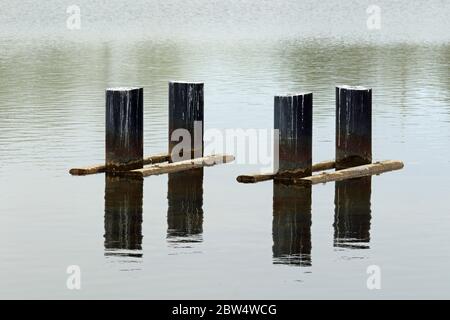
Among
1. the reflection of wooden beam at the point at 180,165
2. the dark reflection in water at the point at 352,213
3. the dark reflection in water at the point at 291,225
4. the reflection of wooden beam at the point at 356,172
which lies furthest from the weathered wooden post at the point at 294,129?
the reflection of wooden beam at the point at 180,165

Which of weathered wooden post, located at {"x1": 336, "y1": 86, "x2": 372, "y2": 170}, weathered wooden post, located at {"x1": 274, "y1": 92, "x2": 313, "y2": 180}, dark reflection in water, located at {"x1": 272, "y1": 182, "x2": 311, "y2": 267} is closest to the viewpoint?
dark reflection in water, located at {"x1": 272, "y1": 182, "x2": 311, "y2": 267}

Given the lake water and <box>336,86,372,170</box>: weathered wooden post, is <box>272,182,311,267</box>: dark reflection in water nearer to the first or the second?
the lake water

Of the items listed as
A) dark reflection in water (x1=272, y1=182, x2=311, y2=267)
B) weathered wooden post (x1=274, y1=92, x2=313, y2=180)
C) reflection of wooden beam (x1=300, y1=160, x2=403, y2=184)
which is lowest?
dark reflection in water (x1=272, y1=182, x2=311, y2=267)

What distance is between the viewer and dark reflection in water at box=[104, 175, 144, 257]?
24.2 meters

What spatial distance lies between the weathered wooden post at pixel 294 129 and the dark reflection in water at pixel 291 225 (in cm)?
47

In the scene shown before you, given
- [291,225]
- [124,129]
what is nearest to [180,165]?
[124,129]

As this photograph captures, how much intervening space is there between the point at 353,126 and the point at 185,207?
4174mm

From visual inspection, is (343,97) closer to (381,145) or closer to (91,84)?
(381,145)

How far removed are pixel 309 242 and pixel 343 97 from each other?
6163 mm

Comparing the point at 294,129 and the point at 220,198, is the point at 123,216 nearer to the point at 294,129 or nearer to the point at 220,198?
the point at 220,198

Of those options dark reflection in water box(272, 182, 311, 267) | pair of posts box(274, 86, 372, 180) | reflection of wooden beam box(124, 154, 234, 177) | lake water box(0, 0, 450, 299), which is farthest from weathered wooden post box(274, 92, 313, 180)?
reflection of wooden beam box(124, 154, 234, 177)

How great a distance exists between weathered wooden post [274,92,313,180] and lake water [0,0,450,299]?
0.58 meters

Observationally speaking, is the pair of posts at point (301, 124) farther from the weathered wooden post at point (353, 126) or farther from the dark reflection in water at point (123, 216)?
the dark reflection in water at point (123, 216)
